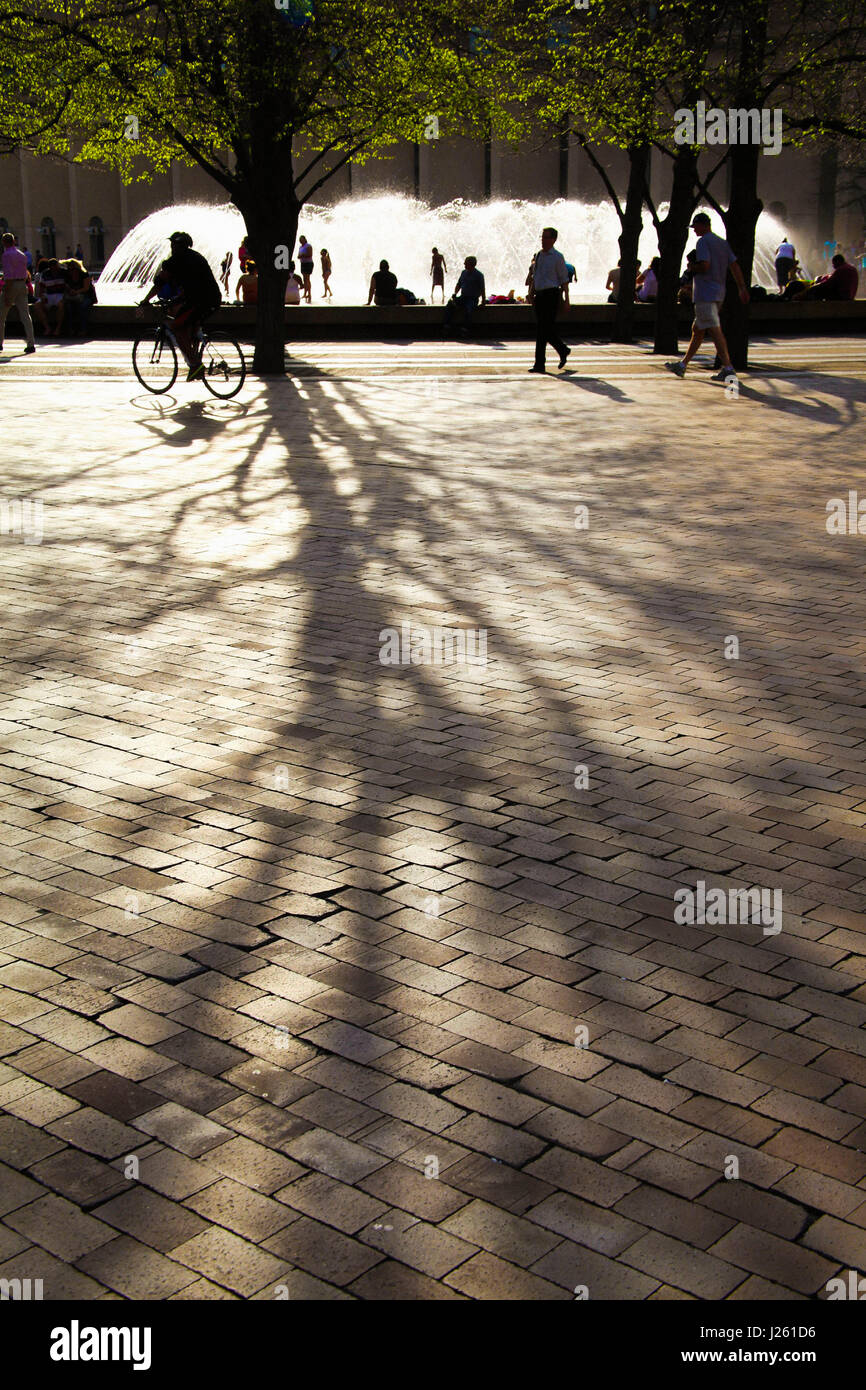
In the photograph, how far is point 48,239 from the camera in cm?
7275

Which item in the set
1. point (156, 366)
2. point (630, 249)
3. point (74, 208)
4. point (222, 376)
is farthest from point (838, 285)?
point (74, 208)

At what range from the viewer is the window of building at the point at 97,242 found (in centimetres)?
7236

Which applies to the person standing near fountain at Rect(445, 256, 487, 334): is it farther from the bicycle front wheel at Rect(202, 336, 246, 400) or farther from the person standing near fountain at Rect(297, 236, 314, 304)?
the bicycle front wheel at Rect(202, 336, 246, 400)

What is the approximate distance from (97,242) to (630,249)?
175 ft

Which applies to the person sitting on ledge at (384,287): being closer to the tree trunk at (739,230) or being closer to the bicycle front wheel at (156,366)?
the bicycle front wheel at (156,366)

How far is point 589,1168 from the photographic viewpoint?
3.05 meters

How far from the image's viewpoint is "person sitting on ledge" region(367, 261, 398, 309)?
29.3 m

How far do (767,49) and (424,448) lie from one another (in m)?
10.4

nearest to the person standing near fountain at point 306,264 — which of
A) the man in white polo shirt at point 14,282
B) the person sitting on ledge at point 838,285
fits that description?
the person sitting on ledge at point 838,285

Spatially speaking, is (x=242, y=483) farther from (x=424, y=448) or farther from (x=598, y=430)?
(x=598, y=430)

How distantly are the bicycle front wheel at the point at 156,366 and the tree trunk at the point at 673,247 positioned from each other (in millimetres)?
8176

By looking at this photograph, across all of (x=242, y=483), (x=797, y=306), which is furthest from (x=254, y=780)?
(x=797, y=306)

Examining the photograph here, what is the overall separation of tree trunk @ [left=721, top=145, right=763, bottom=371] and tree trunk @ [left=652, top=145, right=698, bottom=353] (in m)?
1.55

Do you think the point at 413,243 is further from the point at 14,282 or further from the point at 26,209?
the point at 26,209
